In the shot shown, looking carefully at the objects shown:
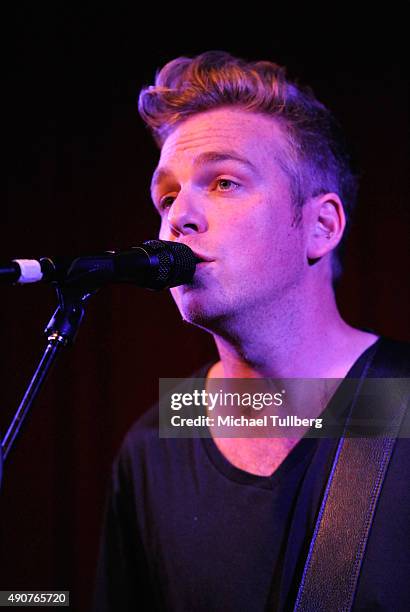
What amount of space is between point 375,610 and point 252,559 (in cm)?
34

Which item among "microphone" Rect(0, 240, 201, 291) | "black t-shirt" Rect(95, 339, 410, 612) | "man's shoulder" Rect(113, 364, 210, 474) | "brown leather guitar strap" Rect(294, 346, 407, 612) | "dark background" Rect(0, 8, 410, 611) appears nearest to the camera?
"microphone" Rect(0, 240, 201, 291)

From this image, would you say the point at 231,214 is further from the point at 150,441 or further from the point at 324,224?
the point at 150,441

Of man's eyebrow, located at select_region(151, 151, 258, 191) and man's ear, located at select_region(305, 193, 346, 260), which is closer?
man's eyebrow, located at select_region(151, 151, 258, 191)

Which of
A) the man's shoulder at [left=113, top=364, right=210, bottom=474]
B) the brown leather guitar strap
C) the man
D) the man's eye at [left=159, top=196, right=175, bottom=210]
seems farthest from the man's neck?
the man's eye at [left=159, top=196, right=175, bottom=210]

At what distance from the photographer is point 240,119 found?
5.54 ft

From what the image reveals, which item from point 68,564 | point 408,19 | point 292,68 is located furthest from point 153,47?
point 68,564

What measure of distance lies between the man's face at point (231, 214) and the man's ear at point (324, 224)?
64mm

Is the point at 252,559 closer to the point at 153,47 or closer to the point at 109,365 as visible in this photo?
the point at 109,365

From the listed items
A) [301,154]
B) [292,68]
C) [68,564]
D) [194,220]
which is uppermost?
[292,68]

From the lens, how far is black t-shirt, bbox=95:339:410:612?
1.44 meters

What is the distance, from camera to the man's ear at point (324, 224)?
5.64ft

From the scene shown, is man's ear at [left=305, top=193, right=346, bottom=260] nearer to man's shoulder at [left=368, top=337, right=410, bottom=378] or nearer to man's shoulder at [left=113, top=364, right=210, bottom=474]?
man's shoulder at [left=368, top=337, right=410, bottom=378]

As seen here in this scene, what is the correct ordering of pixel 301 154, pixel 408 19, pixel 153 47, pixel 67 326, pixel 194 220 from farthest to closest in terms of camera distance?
1. pixel 153 47
2. pixel 408 19
3. pixel 301 154
4. pixel 194 220
5. pixel 67 326

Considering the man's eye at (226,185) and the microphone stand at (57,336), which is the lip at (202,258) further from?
the microphone stand at (57,336)
